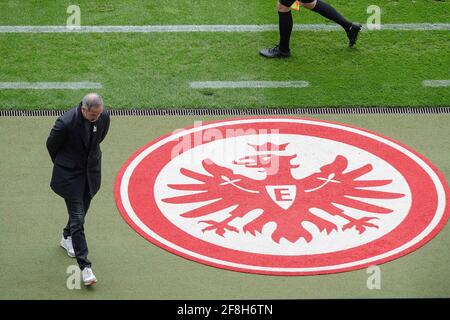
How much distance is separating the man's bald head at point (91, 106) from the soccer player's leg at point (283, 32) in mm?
4664

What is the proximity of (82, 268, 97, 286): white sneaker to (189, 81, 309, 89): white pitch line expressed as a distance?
4.07 m

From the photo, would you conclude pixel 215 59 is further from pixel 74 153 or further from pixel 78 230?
pixel 78 230

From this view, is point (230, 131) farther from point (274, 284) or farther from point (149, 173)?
point (274, 284)

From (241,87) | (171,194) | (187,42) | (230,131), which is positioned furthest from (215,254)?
(187,42)

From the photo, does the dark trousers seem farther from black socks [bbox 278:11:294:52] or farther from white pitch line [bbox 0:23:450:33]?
white pitch line [bbox 0:23:450:33]

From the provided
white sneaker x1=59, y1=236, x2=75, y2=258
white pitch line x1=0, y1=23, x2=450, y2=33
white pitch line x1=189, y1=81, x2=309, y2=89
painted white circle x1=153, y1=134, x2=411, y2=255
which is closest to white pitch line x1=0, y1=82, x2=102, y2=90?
white pitch line x1=189, y1=81, x2=309, y2=89

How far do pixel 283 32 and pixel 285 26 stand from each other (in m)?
0.10

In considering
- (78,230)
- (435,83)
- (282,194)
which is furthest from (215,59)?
(78,230)

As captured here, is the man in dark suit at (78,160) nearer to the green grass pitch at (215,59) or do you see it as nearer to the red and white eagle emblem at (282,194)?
the red and white eagle emblem at (282,194)

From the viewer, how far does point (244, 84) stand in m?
12.1

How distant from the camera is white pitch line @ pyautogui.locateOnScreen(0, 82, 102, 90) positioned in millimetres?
11953

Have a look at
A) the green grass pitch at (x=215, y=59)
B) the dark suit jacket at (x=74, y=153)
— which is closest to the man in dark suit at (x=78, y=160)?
the dark suit jacket at (x=74, y=153)

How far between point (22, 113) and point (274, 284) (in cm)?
437

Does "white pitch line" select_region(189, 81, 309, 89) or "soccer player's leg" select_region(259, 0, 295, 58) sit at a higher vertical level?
"soccer player's leg" select_region(259, 0, 295, 58)
